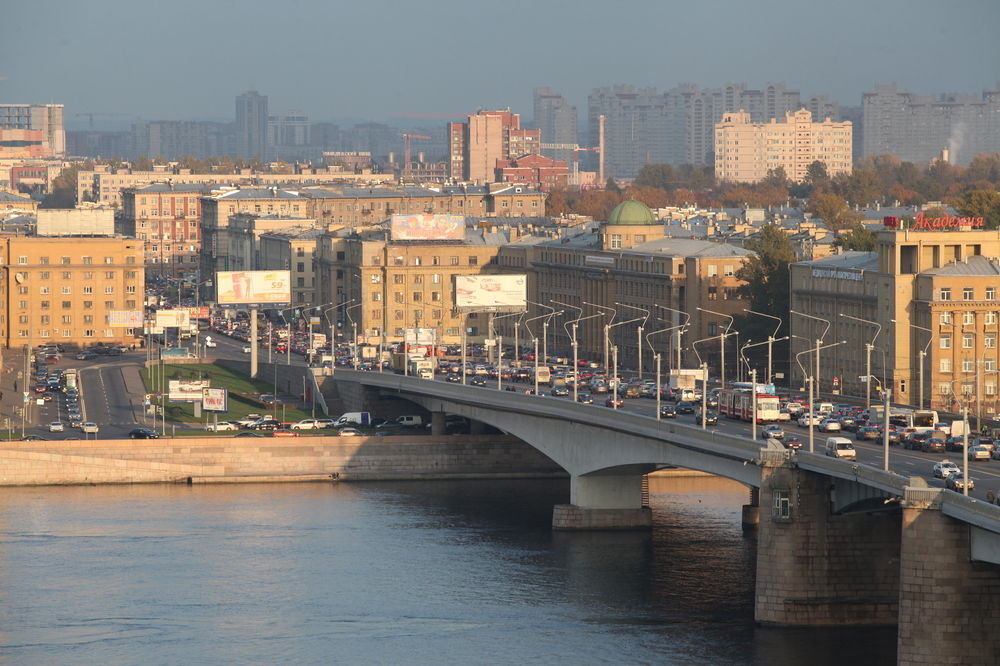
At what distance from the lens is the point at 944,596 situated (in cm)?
5806

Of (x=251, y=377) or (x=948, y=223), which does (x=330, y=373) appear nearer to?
(x=251, y=377)

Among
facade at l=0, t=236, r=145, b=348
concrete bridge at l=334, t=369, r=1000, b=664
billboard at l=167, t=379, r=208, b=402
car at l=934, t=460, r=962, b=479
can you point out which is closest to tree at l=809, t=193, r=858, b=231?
facade at l=0, t=236, r=145, b=348

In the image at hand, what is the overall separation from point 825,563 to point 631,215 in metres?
86.3

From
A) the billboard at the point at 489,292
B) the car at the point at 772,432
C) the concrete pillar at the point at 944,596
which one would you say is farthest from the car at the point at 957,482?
the billboard at the point at 489,292

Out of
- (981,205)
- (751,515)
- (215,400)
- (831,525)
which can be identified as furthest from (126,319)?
(831,525)

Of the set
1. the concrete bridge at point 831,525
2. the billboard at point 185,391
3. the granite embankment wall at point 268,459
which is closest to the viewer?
the concrete bridge at point 831,525

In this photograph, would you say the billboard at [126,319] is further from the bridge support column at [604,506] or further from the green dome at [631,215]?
the bridge support column at [604,506]

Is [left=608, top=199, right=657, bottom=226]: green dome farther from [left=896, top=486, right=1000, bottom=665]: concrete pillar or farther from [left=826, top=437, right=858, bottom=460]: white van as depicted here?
[left=896, top=486, right=1000, bottom=665]: concrete pillar

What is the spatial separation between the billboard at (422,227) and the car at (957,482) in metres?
101

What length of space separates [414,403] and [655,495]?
78.9ft

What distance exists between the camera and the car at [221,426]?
108306mm

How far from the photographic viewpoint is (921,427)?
80.1 m

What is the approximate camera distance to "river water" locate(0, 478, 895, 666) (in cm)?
6525

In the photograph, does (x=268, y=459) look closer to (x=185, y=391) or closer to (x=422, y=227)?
(x=185, y=391)
